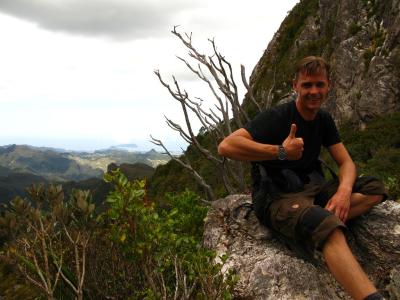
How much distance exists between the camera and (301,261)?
13.4 ft

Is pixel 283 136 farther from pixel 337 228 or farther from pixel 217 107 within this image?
pixel 217 107

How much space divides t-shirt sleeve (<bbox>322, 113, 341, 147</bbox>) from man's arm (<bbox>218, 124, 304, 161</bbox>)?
2.80 ft

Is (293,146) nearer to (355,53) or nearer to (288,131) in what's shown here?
(288,131)

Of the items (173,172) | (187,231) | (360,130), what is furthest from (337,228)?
(173,172)

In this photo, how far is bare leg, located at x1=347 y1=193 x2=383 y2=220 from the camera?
4105 mm

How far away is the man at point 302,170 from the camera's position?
3.76 meters

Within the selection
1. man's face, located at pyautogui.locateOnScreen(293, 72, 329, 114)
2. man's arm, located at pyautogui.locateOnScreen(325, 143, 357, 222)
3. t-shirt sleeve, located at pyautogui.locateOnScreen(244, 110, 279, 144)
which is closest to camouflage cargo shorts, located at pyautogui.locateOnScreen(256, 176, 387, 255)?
man's arm, located at pyautogui.locateOnScreen(325, 143, 357, 222)

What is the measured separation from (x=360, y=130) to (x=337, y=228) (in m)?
19.6

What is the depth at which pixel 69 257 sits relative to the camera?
4.23 m

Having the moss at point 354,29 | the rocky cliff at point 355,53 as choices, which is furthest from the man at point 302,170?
the moss at point 354,29

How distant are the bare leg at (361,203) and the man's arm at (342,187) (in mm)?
140

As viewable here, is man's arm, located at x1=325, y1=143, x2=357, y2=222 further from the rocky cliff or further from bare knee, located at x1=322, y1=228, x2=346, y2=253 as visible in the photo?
the rocky cliff

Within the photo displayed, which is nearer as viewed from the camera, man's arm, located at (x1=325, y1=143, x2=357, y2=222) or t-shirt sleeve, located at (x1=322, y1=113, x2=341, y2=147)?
→ man's arm, located at (x1=325, y1=143, x2=357, y2=222)

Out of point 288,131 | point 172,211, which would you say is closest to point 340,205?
point 288,131
